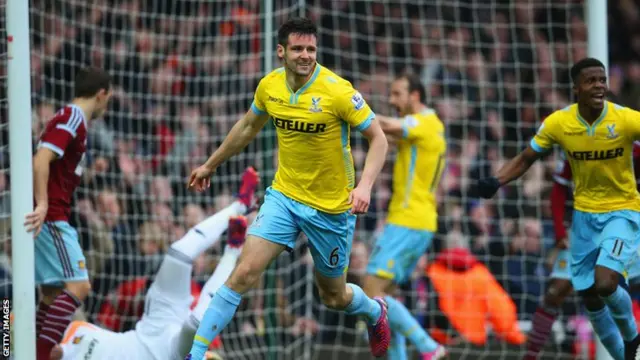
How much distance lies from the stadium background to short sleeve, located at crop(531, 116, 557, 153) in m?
2.39

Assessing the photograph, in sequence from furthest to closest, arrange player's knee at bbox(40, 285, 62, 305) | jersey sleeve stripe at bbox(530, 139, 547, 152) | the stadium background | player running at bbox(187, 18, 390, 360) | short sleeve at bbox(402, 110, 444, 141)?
the stadium background
short sleeve at bbox(402, 110, 444, 141)
player's knee at bbox(40, 285, 62, 305)
jersey sleeve stripe at bbox(530, 139, 547, 152)
player running at bbox(187, 18, 390, 360)

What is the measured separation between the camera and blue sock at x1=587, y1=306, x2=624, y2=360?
24.4 feet

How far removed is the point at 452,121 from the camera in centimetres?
1194

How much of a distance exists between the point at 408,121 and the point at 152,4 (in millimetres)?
3218

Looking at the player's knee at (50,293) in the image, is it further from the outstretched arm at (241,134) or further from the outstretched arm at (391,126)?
the outstretched arm at (391,126)

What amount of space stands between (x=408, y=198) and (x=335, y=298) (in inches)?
81.0

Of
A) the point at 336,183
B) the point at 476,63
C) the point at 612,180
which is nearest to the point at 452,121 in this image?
the point at 476,63

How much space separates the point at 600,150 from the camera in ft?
24.0

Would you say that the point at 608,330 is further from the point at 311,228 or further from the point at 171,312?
the point at 171,312

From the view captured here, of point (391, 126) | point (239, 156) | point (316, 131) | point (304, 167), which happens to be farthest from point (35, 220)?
point (239, 156)

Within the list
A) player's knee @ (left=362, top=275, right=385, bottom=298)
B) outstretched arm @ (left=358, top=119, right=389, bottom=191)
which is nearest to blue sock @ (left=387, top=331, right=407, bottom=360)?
player's knee @ (left=362, top=275, right=385, bottom=298)

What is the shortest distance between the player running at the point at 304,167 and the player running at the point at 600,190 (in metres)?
1.24

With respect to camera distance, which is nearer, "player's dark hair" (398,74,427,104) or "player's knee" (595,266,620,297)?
"player's knee" (595,266,620,297)
